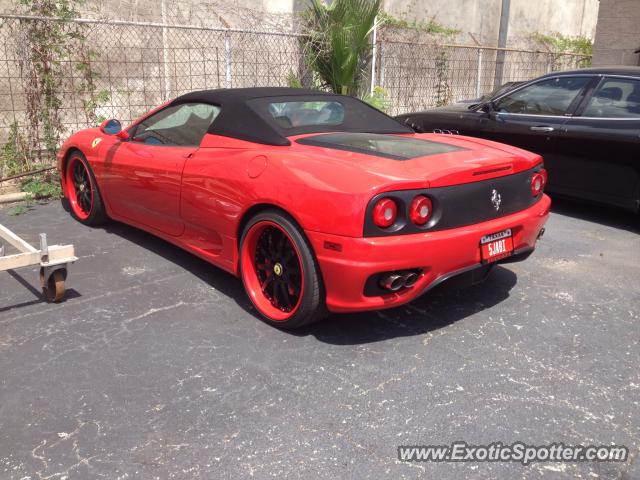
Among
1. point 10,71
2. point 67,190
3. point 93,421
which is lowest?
point 93,421

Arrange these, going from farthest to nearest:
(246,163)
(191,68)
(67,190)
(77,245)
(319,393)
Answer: (191,68) < (67,190) < (77,245) < (246,163) < (319,393)

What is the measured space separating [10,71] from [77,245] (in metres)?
3.61

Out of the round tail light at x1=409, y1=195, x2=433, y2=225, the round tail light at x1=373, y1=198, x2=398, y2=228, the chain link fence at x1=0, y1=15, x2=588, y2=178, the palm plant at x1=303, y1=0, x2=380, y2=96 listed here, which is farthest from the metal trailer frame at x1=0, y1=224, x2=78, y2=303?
the palm plant at x1=303, y1=0, x2=380, y2=96

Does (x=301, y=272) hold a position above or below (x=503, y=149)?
below

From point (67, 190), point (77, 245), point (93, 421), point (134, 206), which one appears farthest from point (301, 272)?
point (67, 190)

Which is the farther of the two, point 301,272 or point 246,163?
point 246,163

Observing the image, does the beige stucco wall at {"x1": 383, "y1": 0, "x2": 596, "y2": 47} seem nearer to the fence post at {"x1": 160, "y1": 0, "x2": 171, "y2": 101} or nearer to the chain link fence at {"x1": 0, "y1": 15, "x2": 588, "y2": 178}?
the chain link fence at {"x1": 0, "y1": 15, "x2": 588, "y2": 178}

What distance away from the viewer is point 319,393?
2.78 m

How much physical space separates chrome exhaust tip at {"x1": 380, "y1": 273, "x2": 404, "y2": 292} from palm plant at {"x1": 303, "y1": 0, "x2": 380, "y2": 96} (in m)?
6.71

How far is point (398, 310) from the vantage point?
3689mm

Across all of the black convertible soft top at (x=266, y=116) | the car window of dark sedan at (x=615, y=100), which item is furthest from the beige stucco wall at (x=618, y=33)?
the black convertible soft top at (x=266, y=116)

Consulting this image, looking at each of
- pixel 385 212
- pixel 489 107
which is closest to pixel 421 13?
pixel 489 107

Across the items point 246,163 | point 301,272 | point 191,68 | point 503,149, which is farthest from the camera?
point 191,68

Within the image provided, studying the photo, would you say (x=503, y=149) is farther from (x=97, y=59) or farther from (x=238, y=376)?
(x=97, y=59)
